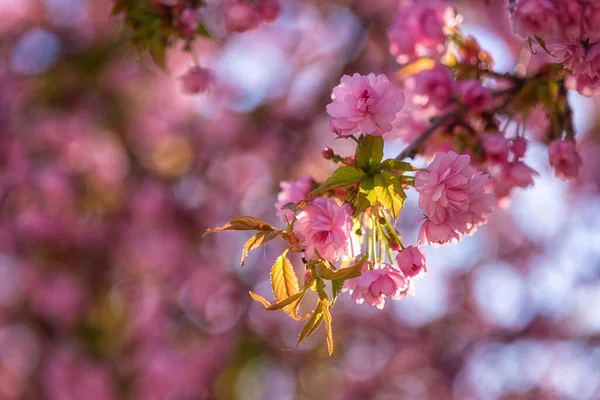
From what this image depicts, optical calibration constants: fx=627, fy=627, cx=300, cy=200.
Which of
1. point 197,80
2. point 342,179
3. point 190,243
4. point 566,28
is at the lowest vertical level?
point 190,243

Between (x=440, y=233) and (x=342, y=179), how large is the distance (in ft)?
0.63

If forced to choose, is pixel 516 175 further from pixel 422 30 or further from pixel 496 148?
pixel 422 30

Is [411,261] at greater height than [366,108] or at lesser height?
lesser

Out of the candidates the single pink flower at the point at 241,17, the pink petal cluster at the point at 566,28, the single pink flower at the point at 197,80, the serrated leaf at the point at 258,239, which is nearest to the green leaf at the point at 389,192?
the serrated leaf at the point at 258,239

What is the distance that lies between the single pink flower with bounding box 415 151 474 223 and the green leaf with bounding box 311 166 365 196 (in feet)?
→ 0.32

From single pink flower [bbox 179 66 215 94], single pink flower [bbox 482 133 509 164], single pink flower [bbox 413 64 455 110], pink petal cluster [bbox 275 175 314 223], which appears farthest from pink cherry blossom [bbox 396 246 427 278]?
single pink flower [bbox 179 66 215 94]

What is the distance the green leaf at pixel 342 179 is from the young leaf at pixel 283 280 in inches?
5.3

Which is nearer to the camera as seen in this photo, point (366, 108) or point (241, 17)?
point (366, 108)

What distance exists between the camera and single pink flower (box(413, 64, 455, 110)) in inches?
58.9

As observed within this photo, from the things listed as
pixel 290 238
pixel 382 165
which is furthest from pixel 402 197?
pixel 290 238

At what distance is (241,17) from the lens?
5.02 feet

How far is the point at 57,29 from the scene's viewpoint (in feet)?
15.4

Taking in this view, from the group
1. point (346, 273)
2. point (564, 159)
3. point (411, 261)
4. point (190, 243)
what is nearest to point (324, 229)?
point (346, 273)

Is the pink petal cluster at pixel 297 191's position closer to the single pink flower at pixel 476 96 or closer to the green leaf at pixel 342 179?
the green leaf at pixel 342 179
